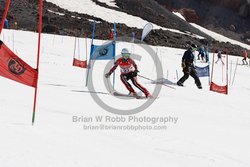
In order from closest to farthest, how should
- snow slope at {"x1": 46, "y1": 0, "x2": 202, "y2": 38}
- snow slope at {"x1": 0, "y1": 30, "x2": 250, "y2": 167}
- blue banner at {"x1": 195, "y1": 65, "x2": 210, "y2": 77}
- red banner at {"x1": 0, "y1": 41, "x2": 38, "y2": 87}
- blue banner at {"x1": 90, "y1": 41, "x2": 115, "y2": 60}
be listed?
1. snow slope at {"x1": 0, "y1": 30, "x2": 250, "y2": 167}
2. red banner at {"x1": 0, "y1": 41, "x2": 38, "y2": 87}
3. blue banner at {"x1": 90, "y1": 41, "x2": 115, "y2": 60}
4. blue banner at {"x1": 195, "y1": 65, "x2": 210, "y2": 77}
5. snow slope at {"x1": 46, "y1": 0, "x2": 202, "y2": 38}

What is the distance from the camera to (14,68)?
5199 millimetres

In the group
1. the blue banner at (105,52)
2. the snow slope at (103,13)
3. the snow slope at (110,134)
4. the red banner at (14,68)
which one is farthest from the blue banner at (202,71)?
the snow slope at (103,13)

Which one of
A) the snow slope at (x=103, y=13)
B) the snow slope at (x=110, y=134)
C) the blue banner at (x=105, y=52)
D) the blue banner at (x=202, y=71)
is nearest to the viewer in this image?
the snow slope at (x=110, y=134)

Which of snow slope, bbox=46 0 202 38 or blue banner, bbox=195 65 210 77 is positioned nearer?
blue banner, bbox=195 65 210 77

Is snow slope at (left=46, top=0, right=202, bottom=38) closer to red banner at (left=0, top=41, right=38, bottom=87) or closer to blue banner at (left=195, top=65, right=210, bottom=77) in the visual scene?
blue banner at (left=195, top=65, right=210, bottom=77)

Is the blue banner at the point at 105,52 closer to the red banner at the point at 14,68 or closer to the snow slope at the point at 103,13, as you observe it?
the red banner at the point at 14,68

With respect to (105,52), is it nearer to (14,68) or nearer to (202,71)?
(14,68)

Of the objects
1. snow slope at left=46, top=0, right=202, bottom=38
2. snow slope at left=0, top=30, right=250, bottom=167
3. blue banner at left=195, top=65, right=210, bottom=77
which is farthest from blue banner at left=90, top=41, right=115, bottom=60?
snow slope at left=46, top=0, right=202, bottom=38

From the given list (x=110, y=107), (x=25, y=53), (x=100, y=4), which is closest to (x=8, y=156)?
(x=110, y=107)

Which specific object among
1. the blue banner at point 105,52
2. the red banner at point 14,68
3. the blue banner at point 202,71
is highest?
the blue banner at point 105,52

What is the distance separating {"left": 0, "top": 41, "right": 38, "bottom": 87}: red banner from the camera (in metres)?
5.09

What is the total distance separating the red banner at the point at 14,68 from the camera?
5.09 metres

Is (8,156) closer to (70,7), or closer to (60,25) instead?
(60,25)

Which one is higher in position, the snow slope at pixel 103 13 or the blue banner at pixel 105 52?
the snow slope at pixel 103 13
